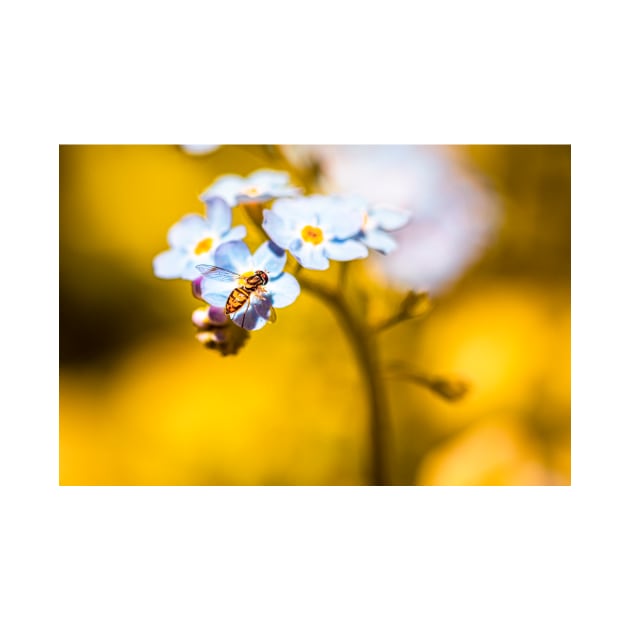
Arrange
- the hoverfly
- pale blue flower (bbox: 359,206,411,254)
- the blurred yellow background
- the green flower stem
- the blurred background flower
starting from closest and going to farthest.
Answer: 1. the hoverfly
2. pale blue flower (bbox: 359,206,411,254)
3. the green flower stem
4. the blurred background flower
5. the blurred yellow background

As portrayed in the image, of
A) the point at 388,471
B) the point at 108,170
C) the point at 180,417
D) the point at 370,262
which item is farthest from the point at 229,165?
the point at 388,471

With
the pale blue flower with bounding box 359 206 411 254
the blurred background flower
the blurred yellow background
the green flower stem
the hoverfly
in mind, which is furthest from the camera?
the blurred yellow background

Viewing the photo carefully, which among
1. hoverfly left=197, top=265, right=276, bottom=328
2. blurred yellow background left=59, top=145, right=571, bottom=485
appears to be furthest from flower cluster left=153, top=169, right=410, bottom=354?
blurred yellow background left=59, top=145, right=571, bottom=485

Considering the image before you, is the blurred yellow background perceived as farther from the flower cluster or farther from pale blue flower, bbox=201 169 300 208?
the flower cluster

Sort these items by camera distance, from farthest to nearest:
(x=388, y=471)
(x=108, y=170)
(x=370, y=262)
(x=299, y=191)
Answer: (x=108, y=170) → (x=370, y=262) → (x=388, y=471) → (x=299, y=191)

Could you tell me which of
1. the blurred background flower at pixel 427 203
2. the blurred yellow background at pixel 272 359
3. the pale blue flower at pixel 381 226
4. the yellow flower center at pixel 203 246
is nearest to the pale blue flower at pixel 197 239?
the yellow flower center at pixel 203 246

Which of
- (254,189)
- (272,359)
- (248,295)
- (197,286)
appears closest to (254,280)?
(248,295)
